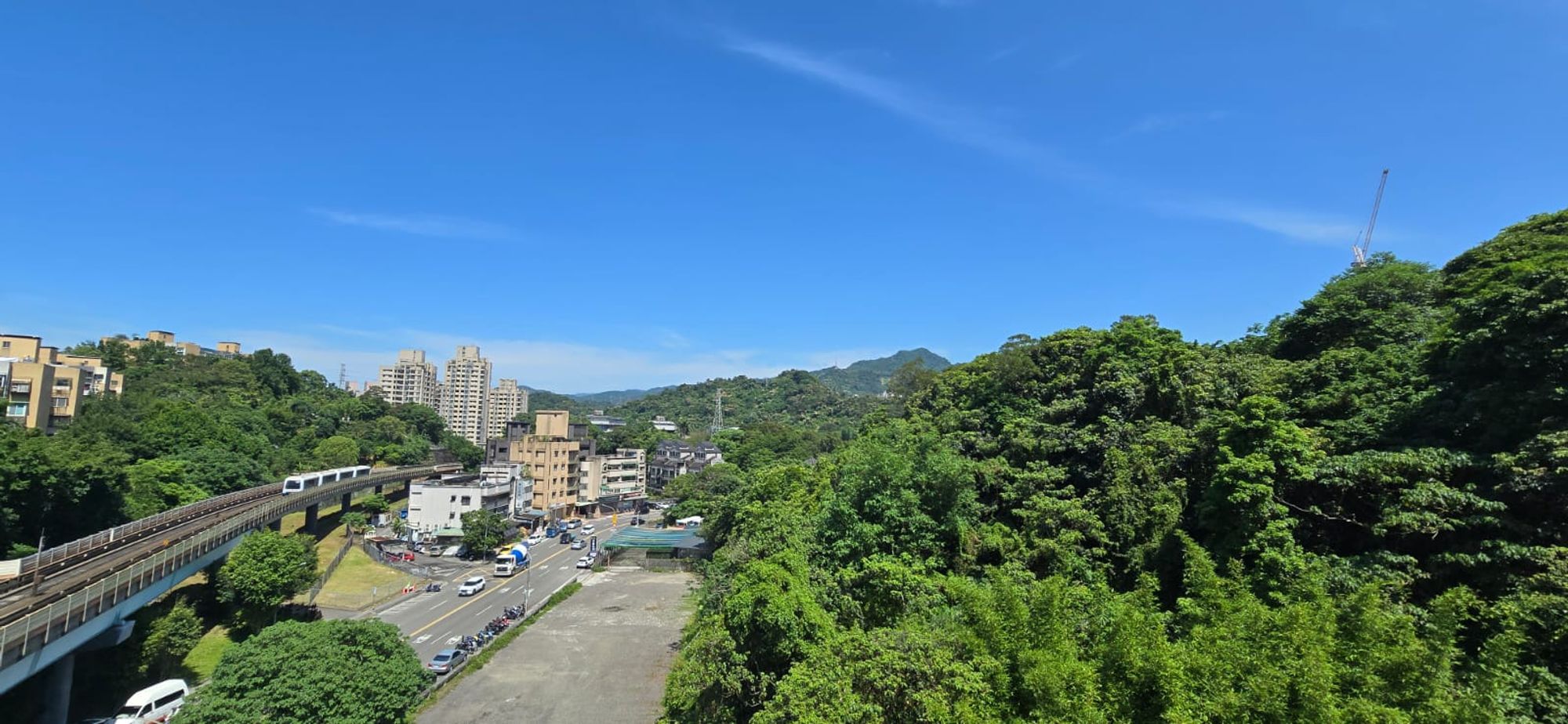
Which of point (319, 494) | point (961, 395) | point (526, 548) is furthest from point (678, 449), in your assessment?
point (961, 395)

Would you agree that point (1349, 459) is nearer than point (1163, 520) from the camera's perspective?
Yes

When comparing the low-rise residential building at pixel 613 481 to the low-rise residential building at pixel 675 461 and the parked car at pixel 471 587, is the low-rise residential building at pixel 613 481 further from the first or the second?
the parked car at pixel 471 587

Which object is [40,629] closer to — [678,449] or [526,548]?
[526,548]

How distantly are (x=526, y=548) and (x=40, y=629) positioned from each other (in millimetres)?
33530

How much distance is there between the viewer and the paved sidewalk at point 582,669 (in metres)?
21.3

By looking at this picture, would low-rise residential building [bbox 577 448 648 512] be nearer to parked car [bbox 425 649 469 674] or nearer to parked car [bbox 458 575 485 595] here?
parked car [bbox 458 575 485 595]

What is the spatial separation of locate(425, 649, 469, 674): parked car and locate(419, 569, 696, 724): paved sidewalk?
951mm

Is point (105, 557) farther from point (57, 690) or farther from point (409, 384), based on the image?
point (409, 384)

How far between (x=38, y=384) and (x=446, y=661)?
44.4 metres

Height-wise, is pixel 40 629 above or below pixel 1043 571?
below

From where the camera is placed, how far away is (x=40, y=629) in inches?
Result: 640

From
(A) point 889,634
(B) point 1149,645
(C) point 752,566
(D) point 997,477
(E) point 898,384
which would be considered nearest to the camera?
(B) point 1149,645

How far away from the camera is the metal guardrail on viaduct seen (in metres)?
16.1

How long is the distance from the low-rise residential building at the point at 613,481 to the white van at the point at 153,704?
46.5 meters
